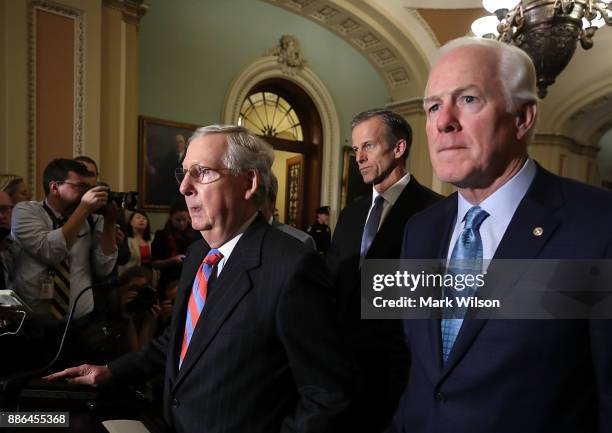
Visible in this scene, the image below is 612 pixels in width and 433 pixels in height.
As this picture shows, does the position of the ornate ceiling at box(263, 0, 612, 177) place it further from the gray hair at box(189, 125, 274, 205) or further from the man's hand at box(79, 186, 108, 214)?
the gray hair at box(189, 125, 274, 205)

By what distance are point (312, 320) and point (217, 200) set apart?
0.47 metres

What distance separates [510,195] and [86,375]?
4.34 ft

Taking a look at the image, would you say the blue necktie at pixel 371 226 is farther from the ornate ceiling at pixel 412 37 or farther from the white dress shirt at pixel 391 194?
the ornate ceiling at pixel 412 37

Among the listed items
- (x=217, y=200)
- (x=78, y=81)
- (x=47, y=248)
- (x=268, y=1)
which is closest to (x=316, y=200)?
(x=268, y=1)

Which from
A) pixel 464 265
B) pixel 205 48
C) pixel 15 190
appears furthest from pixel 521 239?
pixel 205 48

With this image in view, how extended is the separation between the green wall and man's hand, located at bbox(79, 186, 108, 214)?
388cm

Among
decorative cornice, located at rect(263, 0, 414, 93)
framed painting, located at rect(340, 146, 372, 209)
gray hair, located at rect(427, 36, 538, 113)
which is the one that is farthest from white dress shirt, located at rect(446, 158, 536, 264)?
framed painting, located at rect(340, 146, 372, 209)

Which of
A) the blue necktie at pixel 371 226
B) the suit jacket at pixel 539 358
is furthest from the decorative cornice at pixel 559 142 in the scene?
the suit jacket at pixel 539 358

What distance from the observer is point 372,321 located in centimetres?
164

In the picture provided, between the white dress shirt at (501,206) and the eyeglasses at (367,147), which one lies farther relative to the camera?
the eyeglasses at (367,147)

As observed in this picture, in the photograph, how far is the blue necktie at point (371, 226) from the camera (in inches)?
71.1

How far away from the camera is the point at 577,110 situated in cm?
968

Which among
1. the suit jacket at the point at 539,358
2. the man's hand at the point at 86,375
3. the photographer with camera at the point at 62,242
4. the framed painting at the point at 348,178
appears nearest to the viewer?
the suit jacket at the point at 539,358

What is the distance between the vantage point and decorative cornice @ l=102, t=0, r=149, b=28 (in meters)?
4.66
